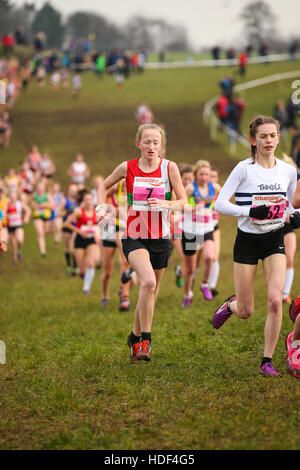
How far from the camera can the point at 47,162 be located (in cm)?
2705

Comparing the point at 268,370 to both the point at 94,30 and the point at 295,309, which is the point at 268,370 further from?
the point at 94,30

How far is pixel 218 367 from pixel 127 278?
429cm

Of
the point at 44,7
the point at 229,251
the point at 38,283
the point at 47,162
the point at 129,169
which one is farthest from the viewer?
the point at 44,7

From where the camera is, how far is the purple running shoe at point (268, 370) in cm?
594

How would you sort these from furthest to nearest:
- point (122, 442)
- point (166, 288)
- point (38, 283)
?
point (38, 283), point (166, 288), point (122, 442)

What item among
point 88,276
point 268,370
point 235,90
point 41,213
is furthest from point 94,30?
point 268,370

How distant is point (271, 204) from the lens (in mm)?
6109

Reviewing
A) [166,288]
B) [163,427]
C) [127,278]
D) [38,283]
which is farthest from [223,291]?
[163,427]

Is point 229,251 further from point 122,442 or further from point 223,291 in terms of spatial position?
point 122,442

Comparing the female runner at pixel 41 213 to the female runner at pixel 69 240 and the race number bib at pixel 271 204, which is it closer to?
the female runner at pixel 69 240

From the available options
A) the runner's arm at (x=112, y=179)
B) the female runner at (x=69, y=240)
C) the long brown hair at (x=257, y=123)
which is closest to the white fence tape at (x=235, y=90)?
the female runner at (x=69, y=240)

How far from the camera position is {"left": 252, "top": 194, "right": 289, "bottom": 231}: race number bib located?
240 inches

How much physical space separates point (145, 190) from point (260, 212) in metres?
1.30

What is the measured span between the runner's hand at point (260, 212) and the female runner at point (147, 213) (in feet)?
2.76
